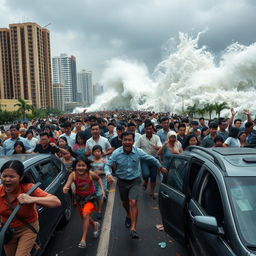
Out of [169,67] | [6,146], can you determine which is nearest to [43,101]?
[169,67]

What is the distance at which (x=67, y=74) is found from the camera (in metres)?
187

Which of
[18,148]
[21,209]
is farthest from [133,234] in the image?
[18,148]

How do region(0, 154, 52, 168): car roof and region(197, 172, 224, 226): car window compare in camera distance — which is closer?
region(197, 172, 224, 226): car window

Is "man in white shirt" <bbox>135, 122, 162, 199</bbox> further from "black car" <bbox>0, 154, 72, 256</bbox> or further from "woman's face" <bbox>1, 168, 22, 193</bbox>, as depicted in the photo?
"woman's face" <bbox>1, 168, 22, 193</bbox>

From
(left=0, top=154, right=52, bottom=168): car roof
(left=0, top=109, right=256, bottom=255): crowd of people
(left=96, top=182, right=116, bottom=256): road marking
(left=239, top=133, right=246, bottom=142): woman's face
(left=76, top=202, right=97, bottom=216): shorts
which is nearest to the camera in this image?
(left=0, top=154, right=52, bottom=168): car roof

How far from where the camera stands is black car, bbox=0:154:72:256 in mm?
3335

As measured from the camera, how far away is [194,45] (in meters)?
70.6

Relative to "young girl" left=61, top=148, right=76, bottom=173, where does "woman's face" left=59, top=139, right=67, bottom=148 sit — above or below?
above

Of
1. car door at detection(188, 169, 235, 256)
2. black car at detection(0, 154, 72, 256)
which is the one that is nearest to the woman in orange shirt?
black car at detection(0, 154, 72, 256)

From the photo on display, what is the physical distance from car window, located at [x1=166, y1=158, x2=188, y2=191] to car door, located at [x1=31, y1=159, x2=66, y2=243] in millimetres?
1652

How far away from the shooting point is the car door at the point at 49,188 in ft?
10.9

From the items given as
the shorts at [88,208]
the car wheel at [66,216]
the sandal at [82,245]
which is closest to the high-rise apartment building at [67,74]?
the car wheel at [66,216]

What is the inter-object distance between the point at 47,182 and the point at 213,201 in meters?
2.47

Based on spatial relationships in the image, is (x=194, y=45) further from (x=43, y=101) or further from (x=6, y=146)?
(x=6, y=146)
